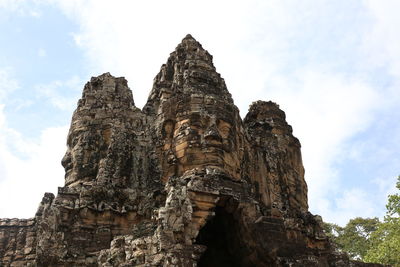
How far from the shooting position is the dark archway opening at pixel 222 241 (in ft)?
41.1

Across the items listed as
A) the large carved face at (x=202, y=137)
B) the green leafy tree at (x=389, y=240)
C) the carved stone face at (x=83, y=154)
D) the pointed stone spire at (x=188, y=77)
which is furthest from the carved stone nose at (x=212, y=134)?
the green leafy tree at (x=389, y=240)

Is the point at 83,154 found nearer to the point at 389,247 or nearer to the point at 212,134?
the point at 212,134

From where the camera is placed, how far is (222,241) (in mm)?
13242

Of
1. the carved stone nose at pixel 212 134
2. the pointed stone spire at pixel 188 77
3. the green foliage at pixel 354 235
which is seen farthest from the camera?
the green foliage at pixel 354 235

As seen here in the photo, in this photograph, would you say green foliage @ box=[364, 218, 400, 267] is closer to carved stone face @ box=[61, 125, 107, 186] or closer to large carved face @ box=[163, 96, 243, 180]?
large carved face @ box=[163, 96, 243, 180]

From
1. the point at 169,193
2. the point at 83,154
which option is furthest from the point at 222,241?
the point at 83,154

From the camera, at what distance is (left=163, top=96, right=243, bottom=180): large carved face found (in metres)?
14.3

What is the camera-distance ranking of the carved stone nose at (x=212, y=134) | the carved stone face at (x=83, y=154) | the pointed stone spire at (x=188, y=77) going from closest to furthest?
the carved stone nose at (x=212, y=134) < the carved stone face at (x=83, y=154) < the pointed stone spire at (x=188, y=77)

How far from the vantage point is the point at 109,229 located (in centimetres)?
1370

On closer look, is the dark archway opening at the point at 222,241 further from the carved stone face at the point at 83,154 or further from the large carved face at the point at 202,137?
the carved stone face at the point at 83,154

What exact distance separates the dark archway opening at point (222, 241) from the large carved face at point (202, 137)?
1619 millimetres

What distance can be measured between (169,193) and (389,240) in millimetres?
15582

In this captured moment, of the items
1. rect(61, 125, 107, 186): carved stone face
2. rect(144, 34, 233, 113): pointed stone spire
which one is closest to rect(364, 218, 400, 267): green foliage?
rect(144, 34, 233, 113): pointed stone spire

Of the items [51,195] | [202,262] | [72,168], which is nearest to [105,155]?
[72,168]
